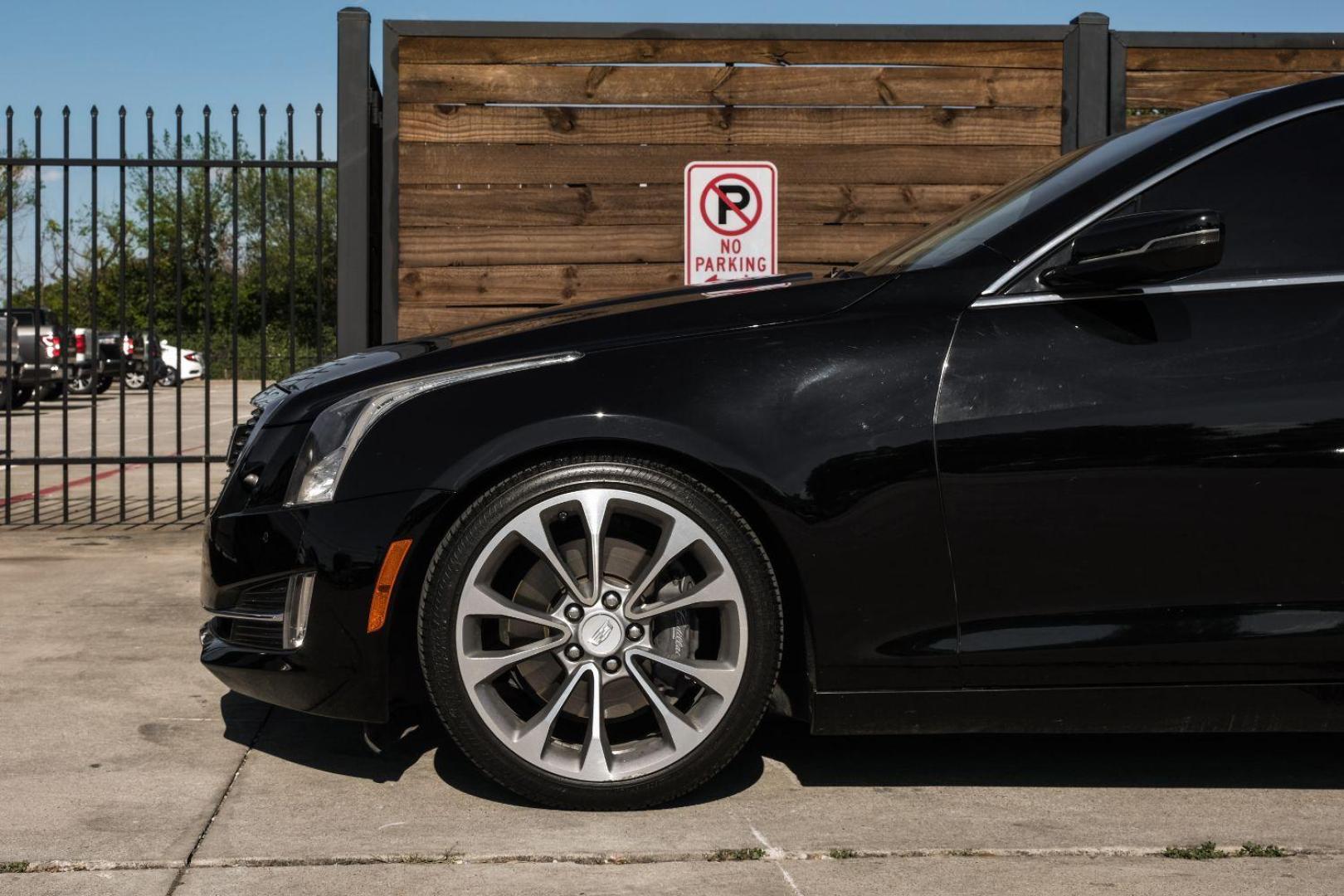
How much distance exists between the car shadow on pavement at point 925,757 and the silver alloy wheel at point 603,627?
0.22m

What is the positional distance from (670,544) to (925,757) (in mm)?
A: 1059

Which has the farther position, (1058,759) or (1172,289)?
(1058,759)

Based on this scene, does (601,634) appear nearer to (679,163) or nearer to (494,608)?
(494,608)

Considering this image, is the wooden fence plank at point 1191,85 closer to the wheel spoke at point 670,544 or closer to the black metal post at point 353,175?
the black metal post at point 353,175

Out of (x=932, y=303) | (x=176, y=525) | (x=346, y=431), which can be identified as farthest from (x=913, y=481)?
(x=176, y=525)

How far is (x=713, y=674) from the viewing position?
331cm

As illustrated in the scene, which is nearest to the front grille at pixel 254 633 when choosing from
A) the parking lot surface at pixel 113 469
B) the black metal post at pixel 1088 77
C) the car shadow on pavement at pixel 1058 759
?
the car shadow on pavement at pixel 1058 759

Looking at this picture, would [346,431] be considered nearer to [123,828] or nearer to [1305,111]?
[123,828]

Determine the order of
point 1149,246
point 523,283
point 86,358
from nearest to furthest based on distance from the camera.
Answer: point 1149,246, point 523,283, point 86,358

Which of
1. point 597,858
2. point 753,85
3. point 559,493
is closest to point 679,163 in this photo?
point 753,85

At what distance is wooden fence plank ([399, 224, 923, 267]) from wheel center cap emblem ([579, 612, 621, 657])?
417cm

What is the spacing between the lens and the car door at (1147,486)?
3236 mm

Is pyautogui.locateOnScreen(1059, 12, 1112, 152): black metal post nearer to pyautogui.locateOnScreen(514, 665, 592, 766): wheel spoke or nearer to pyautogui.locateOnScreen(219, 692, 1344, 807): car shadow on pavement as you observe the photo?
pyautogui.locateOnScreen(219, 692, 1344, 807): car shadow on pavement

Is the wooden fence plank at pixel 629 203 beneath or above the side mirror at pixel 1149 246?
above
